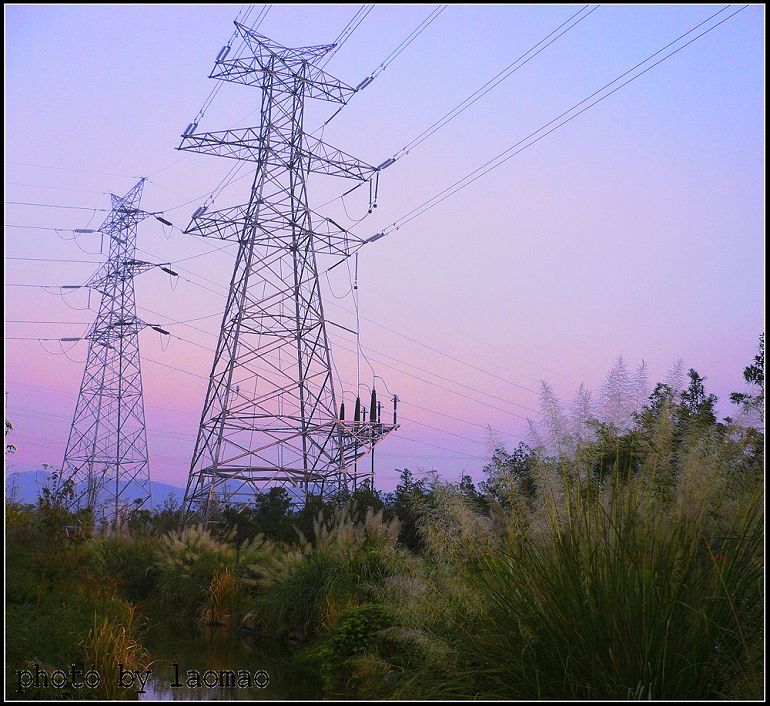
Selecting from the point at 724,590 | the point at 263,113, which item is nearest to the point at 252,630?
the point at 724,590

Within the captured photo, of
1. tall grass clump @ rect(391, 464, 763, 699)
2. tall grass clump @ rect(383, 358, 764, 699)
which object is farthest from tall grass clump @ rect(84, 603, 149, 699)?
tall grass clump @ rect(391, 464, 763, 699)

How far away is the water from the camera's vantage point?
798 centimetres

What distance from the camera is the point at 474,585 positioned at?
17.5 feet

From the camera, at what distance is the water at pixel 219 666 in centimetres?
798

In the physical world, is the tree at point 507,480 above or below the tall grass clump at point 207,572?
above

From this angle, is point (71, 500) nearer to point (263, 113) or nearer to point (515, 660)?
point (263, 113)

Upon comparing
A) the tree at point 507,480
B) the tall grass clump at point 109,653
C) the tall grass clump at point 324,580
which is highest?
the tree at point 507,480

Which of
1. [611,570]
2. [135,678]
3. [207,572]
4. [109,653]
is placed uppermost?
[611,570]

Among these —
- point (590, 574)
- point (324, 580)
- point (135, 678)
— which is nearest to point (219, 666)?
point (135, 678)

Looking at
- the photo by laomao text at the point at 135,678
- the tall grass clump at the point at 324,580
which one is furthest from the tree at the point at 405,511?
the photo by laomao text at the point at 135,678

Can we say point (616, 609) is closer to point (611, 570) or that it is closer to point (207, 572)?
point (611, 570)

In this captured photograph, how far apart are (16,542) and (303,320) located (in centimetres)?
700

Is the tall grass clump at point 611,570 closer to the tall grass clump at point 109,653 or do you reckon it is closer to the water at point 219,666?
the water at point 219,666

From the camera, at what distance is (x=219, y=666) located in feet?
30.7
